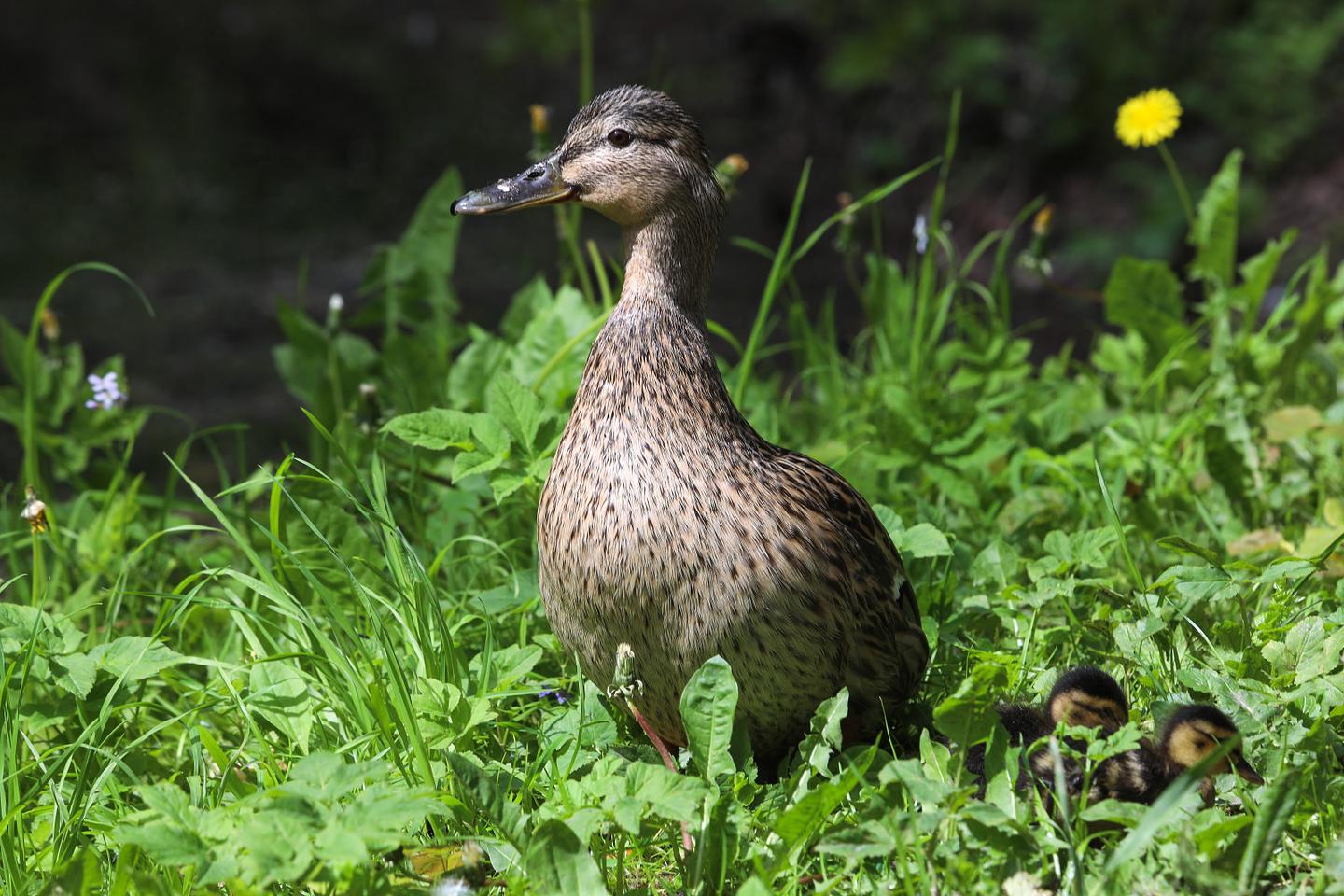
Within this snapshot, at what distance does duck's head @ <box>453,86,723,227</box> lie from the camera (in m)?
2.76

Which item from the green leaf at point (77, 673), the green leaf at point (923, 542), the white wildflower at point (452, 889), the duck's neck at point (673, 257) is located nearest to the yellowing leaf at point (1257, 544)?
the green leaf at point (923, 542)

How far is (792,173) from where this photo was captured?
986 centimetres

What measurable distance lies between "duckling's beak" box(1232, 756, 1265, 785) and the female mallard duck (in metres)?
0.64

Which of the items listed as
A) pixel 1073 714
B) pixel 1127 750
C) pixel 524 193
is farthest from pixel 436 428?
pixel 1127 750

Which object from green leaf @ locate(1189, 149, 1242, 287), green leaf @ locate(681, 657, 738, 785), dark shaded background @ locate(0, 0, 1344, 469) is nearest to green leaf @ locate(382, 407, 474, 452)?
green leaf @ locate(681, 657, 738, 785)

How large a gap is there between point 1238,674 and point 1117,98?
7001 mm

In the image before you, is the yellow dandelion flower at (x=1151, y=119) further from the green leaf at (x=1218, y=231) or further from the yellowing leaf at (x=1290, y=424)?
the yellowing leaf at (x=1290, y=424)

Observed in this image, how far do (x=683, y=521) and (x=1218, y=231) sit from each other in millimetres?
2627

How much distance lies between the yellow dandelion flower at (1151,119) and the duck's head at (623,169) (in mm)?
1814

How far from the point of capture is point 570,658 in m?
3.00

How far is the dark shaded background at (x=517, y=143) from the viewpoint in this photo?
779 cm

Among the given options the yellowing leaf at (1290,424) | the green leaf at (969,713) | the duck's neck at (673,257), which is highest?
the duck's neck at (673,257)

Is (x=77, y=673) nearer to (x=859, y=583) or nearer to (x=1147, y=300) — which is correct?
(x=859, y=583)

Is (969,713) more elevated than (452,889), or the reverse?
(969,713)
